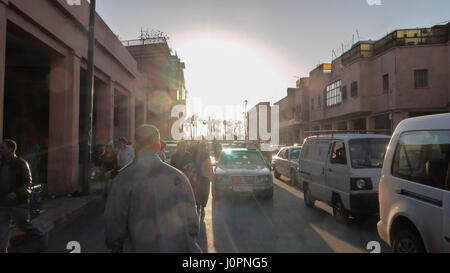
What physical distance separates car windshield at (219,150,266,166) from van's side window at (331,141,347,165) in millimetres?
3606

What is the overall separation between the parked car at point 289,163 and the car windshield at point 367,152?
Answer: 18.7 feet

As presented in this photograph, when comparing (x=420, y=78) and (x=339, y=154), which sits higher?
(x=420, y=78)

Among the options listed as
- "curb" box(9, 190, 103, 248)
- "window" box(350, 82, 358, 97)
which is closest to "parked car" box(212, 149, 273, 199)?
"curb" box(9, 190, 103, 248)

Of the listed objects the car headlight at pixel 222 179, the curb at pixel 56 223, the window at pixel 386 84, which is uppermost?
Result: the window at pixel 386 84

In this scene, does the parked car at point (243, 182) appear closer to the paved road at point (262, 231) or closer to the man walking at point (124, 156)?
the paved road at point (262, 231)

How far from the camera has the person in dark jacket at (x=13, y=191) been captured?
4.10 metres

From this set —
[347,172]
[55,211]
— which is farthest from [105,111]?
[347,172]

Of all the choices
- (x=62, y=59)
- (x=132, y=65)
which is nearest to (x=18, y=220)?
(x=62, y=59)

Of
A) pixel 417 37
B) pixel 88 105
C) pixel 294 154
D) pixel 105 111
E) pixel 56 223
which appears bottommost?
pixel 56 223

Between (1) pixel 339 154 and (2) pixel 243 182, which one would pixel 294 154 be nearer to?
(2) pixel 243 182

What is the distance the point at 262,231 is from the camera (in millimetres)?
6156

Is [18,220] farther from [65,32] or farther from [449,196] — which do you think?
[65,32]

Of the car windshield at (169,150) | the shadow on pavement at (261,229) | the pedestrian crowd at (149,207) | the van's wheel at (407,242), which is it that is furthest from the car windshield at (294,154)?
the pedestrian crowd at (149,207)

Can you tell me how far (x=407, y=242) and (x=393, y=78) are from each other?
22.0 metres
